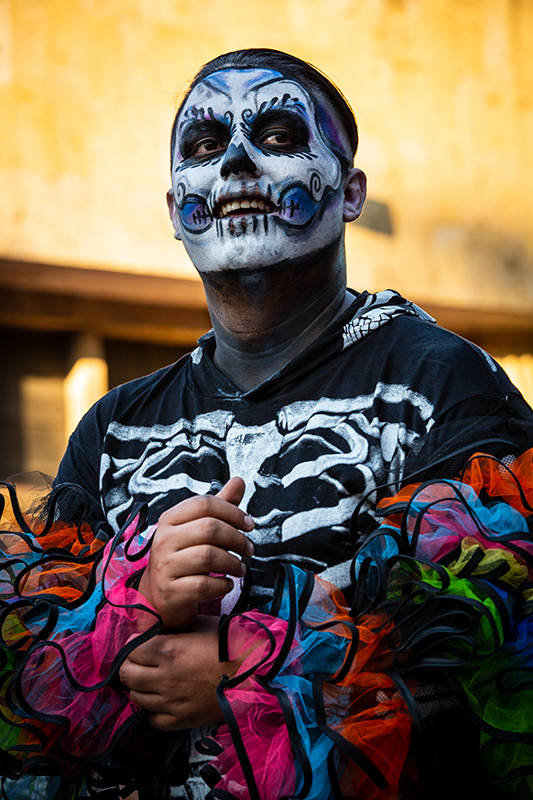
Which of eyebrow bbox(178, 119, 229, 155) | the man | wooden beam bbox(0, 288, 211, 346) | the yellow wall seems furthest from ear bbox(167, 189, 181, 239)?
wooden beam bbox(0, 288, 211, 346)

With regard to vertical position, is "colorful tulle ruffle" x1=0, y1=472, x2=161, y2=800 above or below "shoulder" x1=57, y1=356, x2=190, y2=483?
below

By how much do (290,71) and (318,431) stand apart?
788 millimetres

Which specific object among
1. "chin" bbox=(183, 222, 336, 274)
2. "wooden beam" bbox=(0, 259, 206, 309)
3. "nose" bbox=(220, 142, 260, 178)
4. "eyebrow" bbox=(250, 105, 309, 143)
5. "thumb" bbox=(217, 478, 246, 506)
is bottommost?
"wooden beam" bbox=(0, 259, 206, 309)

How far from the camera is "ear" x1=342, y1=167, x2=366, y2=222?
2004mm

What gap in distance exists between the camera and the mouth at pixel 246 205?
184cm

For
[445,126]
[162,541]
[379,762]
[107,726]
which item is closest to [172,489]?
[162,541]

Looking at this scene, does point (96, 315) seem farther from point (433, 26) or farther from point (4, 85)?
point (433, 26)

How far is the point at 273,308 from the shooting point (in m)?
1.88

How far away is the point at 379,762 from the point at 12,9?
16.9 ft

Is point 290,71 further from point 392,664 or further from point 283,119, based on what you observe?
point 392,664

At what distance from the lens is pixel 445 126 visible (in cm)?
654

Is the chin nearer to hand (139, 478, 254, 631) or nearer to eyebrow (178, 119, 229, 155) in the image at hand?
eyebrow (178, 119, 229, 155)

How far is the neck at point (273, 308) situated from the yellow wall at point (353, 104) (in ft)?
12.1

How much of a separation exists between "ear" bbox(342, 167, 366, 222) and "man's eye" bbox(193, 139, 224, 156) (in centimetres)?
29
